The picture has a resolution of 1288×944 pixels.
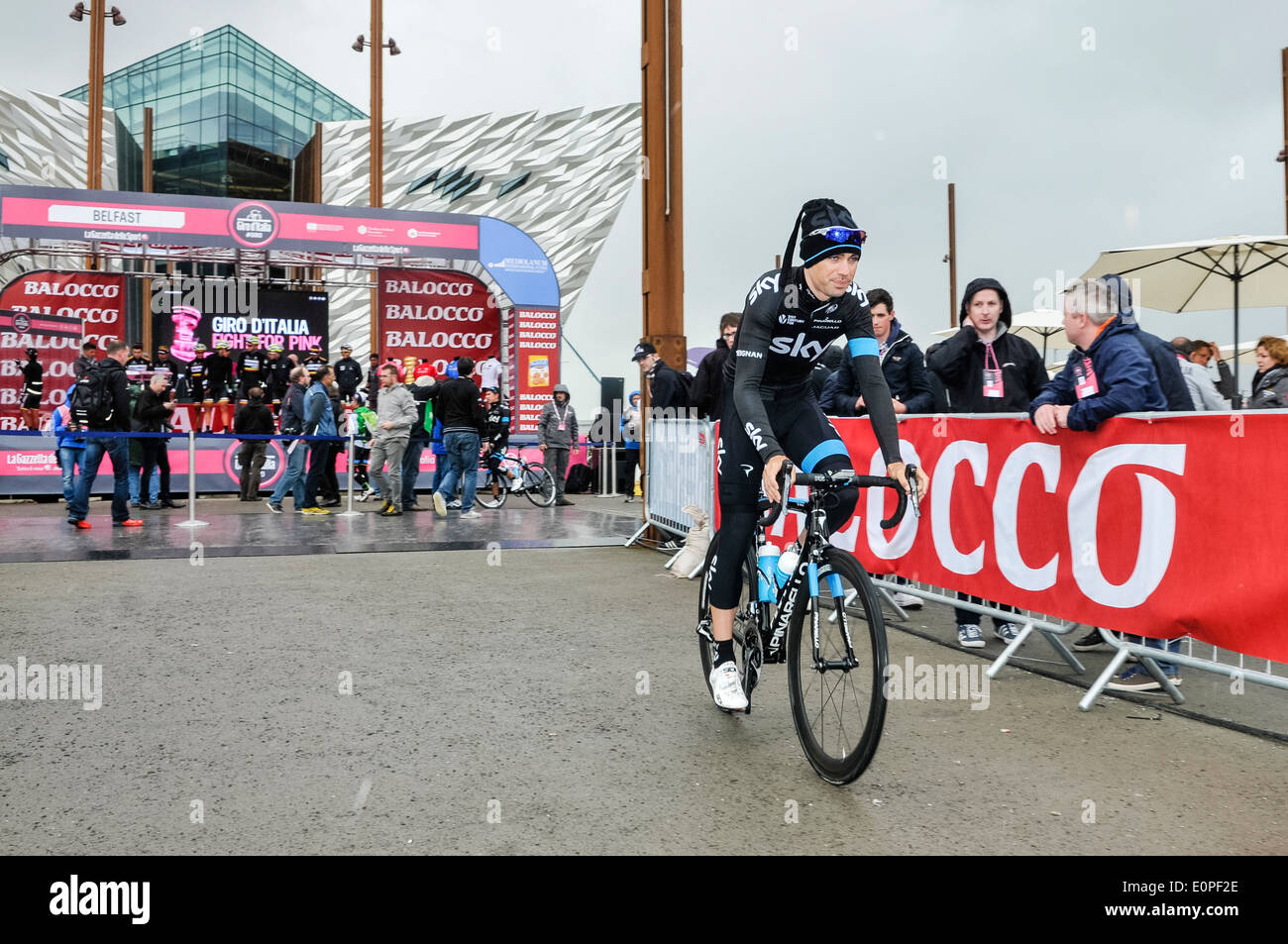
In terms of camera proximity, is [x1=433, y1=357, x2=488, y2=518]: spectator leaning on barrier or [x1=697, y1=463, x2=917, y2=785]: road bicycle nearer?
[x1=697, y1=463, x2=917, y2=785]: road bicycle

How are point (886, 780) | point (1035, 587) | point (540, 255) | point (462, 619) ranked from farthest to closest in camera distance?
point (540, 255) → point (462, 619) → point (1035, 587) → point (886, 780)

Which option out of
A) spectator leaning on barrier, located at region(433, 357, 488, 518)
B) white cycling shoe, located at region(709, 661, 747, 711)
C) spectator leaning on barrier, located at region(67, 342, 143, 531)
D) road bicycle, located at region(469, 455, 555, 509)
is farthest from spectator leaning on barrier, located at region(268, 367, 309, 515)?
white cycling shoe, located at region(709, 661, 747, 711)

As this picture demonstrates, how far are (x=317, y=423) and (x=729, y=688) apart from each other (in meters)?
11.4

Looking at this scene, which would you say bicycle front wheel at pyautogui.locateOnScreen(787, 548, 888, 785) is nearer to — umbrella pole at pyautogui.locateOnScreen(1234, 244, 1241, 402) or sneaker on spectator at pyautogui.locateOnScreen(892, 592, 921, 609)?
sneaker on spectator at pyautogui.locateOnScreen(892, 592, 921, 609)

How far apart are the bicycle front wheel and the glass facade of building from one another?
2221 inches

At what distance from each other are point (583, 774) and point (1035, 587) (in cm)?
281

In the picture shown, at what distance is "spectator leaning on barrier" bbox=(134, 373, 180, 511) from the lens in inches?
556

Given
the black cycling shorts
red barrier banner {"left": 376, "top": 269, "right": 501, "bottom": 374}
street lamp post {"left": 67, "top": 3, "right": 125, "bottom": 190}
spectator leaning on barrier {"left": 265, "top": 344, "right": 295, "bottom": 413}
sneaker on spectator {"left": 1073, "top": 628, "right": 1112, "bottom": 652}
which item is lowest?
sneaker on spectator {"left": 1073, "top": 628, "right": 1112, "bottom": 652}

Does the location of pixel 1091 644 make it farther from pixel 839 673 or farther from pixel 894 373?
pixel 839 673
